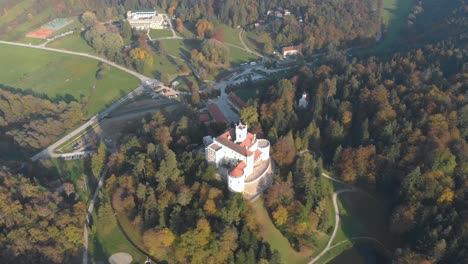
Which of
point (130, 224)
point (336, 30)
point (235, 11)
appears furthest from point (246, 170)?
point (235, 11)

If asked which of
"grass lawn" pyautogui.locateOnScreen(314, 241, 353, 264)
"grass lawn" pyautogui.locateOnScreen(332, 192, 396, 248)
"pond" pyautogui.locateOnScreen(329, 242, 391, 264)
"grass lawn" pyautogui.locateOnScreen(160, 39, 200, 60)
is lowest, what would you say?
"pond" pyautogui.locateOnScreen(329, 242, 391, 264)

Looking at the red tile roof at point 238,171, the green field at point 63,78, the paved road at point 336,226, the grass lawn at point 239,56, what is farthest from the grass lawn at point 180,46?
the paved road at point 336,226

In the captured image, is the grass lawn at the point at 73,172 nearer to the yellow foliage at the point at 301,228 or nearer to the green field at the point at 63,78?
the green field at the point at 63,78

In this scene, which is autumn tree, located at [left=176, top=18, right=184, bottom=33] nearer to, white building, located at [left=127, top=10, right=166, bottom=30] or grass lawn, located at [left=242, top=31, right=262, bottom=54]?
white building, located at [left=127, top=10, right=166, bottom=30]

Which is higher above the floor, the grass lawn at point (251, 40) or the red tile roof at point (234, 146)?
the red tile roof at point (234, 146)

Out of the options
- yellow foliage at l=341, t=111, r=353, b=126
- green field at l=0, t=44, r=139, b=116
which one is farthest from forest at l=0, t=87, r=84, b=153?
yellow foliage at l=341, t=111, r=353, b=126

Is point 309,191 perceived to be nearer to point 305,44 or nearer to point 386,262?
point 386,262

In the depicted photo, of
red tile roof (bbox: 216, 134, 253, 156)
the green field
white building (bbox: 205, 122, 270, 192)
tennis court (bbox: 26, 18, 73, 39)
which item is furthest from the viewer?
tennis court (bbox: 26, 18, 73, 39)
